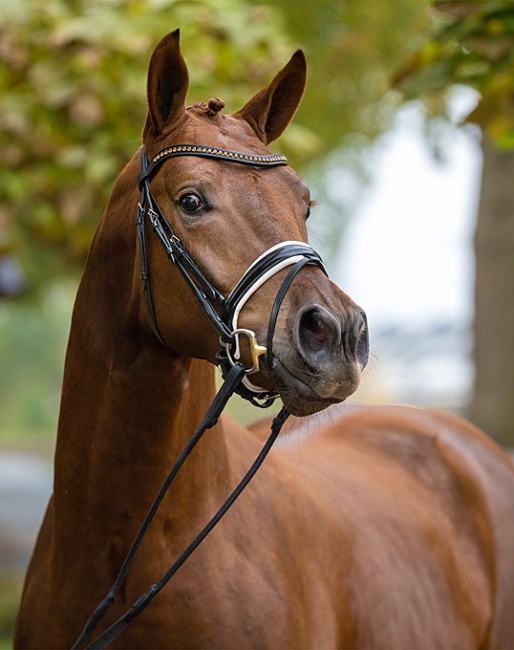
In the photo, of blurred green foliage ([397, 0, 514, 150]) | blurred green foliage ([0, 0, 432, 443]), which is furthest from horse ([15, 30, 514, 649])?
blurred green foliage ([0, 0, 432, 443])

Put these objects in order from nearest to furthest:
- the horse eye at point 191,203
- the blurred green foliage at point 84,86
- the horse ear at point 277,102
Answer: the horse eye at point 191,203 < the horse ear at point 277,102 < the blurred green foliage at point 84,86

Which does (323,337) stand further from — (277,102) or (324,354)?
(277,102)

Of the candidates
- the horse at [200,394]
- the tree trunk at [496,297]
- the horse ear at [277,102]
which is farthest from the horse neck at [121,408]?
the tree trunk at [496,297]

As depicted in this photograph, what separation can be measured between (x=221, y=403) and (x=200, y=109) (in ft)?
2.55

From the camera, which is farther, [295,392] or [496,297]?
[496,297]

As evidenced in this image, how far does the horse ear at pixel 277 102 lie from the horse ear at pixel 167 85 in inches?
9.4

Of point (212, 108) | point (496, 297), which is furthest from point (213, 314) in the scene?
point (496, 297)

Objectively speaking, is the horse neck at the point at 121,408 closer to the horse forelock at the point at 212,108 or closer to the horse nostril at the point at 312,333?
the horse forelock at the point at 212,108

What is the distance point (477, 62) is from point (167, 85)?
5.70 feet

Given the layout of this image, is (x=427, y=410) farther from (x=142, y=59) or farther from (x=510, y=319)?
(x=510, y=319)

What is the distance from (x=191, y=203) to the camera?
2.43 meters

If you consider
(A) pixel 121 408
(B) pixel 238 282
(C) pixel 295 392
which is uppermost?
(B) pixel 238 282

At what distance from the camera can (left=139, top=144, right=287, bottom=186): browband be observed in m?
2.46

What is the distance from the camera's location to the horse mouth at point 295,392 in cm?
225
